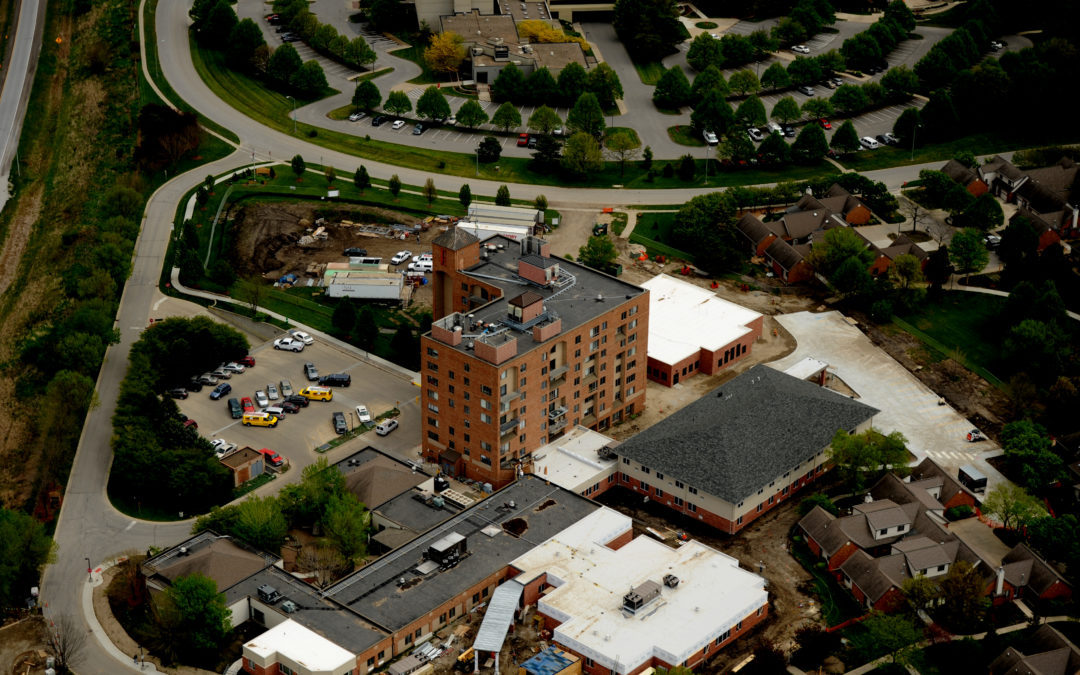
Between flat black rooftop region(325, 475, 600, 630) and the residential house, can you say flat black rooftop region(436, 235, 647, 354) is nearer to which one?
the residential house

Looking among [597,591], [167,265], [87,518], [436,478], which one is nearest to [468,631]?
[597,591]

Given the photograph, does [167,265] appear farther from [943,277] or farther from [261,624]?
[943,277]

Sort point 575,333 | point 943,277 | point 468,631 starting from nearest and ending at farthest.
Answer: point 468,631 < point 575,333 < point 943,277

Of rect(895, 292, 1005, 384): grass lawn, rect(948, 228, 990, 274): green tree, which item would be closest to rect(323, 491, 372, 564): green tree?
rect(895, 292, 1005, 384): grass lawn

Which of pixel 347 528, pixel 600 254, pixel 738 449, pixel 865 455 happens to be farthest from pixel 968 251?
pixel 347 528

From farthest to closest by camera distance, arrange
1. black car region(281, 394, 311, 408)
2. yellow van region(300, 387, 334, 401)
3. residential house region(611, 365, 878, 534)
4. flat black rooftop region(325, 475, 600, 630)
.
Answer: yellow van region(300, 387, 334, 401) < black car region(281, 394, 311, 408) < residential house region(611, 365, 878, 534) < flat black rooftop region(325, 475, 600, 630)
